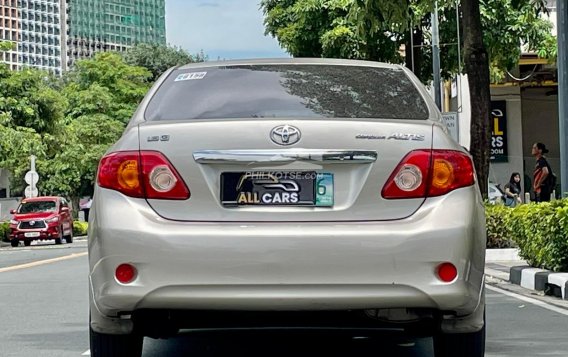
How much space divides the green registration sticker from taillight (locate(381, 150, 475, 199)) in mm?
239

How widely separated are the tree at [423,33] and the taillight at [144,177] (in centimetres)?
1012

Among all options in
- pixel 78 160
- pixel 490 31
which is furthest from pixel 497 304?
pixel 78 160

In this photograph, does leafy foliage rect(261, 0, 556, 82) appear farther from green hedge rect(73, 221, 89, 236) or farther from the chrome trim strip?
the chrome trim strip

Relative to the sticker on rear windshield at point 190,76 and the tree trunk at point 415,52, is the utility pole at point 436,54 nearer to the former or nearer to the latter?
the tree trunk at point 415,52

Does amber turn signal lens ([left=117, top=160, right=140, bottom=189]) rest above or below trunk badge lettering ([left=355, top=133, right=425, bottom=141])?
below

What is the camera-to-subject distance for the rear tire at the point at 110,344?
586cm

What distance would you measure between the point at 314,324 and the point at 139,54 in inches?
3194

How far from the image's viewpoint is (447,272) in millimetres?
5336

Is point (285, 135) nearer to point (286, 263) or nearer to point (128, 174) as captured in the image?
point (286, 263)

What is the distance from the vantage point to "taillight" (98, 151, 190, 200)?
5410mm

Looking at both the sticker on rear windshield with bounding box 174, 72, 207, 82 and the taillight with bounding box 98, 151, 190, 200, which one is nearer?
the taillight with bounding box 98, 151, 190, 200

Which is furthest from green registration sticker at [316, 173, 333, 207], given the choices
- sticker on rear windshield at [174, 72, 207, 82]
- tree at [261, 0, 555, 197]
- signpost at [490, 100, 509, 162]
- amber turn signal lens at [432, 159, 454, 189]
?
signpost at [490, 100, 509, 162]

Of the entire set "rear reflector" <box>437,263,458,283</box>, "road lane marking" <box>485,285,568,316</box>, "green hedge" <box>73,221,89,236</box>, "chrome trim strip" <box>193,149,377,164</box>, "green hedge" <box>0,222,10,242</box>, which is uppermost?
"chrome trim strip" <box>193,149,377,164</box>

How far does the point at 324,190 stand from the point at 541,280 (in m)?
7.24
